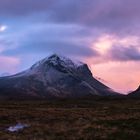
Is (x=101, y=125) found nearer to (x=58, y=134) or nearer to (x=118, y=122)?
(x=118, y=122)

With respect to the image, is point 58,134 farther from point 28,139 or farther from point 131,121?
point 131,121

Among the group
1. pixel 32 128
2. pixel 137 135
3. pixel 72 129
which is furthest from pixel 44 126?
pixel 137 135

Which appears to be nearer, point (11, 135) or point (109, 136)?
point (109, 136)

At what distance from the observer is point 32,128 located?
4488 cm

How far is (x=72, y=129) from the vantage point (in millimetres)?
42656

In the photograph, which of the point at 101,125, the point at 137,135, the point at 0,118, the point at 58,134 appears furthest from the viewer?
the point at 0,118

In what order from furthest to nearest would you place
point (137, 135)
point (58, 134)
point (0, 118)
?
point (0, 118), point (58, 134), point (137, 135)

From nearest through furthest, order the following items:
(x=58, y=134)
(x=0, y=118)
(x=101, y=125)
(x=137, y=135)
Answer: (x=137, y=135) < (x=58, y=134) < (x=101, y=125) < (x=0, y=118)

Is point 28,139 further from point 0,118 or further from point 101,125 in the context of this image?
point 0,118

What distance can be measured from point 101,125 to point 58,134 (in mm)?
6166

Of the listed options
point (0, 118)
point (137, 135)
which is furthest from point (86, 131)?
point (0, 118)

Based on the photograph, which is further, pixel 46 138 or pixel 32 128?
pixel 32 128

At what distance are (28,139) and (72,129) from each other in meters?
6.40

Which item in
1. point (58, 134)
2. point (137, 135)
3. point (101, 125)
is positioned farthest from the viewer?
point (101, 125)
